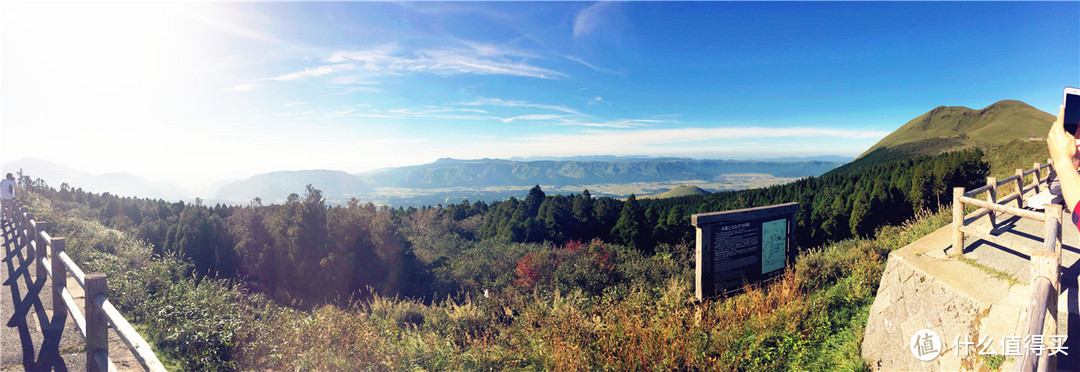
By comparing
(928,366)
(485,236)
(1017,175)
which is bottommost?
(485,236)

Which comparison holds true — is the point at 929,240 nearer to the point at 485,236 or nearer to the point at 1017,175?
the point at 1017,175

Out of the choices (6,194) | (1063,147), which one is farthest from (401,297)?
(1063,147)

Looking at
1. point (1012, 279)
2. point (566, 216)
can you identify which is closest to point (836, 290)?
point (1012, 279)

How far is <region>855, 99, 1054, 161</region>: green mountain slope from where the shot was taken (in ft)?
227

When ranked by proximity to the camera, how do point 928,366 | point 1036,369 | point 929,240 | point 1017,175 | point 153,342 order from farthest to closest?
1. point 1017,175
2. point 929,240
3. point 153,342
4. point 928,366
5. point 1036,369

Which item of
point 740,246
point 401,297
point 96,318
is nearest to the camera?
point 96,318

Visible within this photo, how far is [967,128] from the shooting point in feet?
336

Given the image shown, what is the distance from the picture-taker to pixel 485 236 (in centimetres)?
3834

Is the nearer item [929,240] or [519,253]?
[929,240]

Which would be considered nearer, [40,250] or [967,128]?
[40,250]

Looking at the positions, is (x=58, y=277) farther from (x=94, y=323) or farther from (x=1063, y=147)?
(x=1063, y=147)

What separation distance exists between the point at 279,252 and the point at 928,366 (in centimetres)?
1999

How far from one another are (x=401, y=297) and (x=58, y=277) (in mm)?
13596

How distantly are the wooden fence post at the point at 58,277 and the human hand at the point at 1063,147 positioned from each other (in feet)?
30.6
